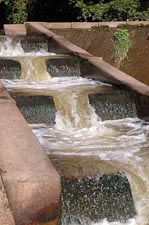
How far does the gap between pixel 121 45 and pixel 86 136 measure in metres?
5.33

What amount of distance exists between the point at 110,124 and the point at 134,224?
91.4 inches

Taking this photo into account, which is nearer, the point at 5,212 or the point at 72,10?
the point at 5,212

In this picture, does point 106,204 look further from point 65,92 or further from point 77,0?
point 77,0

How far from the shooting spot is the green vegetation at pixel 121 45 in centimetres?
1054

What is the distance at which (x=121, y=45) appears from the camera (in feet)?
34.8

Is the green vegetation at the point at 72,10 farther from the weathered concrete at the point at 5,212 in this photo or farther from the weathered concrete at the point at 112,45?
the weathered concrete at the point at 5,212

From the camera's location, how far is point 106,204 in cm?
409

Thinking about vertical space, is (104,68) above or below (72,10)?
Result: below

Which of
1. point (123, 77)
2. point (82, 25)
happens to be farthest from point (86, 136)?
point (82, 25)

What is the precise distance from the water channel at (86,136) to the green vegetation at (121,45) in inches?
70.4

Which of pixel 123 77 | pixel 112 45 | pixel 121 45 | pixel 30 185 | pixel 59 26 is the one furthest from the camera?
pixel 59 26

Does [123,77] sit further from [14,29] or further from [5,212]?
[14,29]

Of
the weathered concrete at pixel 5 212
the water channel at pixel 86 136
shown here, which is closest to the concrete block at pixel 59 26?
the water channel at pixel 86 136

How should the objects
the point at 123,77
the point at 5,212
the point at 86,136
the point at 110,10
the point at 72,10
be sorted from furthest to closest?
the point at 72,10 < the point at 110,10 < the point at 123,77 < the point at 86,136 < the point at 5,212
